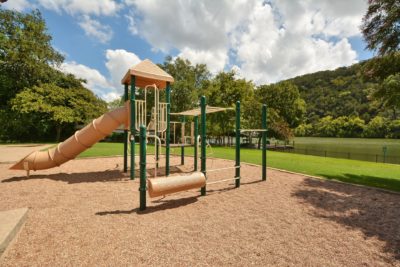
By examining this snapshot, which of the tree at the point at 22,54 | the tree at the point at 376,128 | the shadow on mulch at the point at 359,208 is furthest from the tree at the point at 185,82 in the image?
the tree at the point at 376,128

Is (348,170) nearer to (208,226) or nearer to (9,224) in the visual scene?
(208,226)

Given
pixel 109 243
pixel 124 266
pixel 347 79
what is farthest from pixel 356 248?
pixel 347 79

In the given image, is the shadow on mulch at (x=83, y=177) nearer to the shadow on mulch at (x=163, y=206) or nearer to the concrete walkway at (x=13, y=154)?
the shadow on mulch at (x=163, y=206)

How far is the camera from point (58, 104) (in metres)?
29.0

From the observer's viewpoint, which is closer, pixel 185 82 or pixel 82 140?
pixel 82 140

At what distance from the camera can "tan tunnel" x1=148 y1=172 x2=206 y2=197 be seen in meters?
4.78

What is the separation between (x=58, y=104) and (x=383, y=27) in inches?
1317

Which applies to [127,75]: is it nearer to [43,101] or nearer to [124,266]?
[124,266]

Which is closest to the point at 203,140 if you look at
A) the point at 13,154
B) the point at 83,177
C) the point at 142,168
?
the point at 142,168

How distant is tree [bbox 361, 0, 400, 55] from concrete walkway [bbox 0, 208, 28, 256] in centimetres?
1190

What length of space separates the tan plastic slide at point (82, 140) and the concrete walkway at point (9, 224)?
372 centimetres

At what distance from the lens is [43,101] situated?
89.7 feet

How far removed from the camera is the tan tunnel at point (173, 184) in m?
4.78

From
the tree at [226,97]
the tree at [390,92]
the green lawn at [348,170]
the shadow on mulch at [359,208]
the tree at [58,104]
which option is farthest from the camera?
the tree at [226,97]
